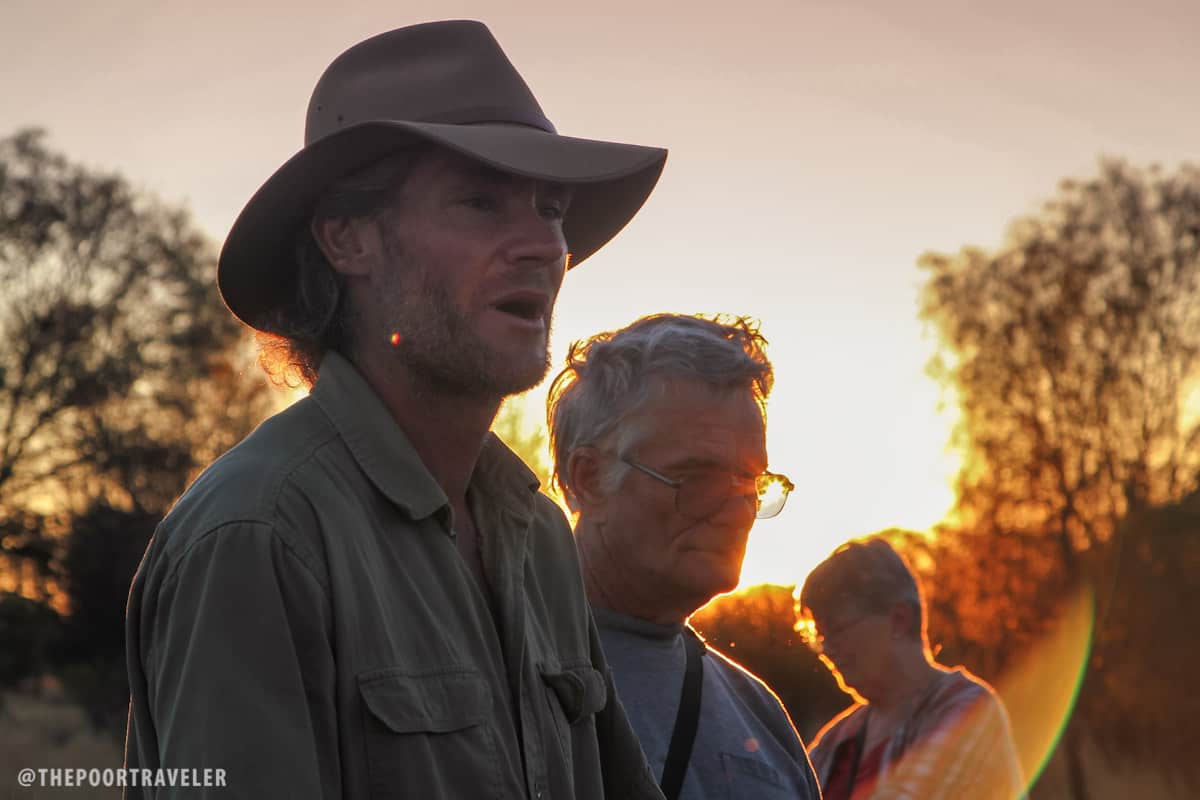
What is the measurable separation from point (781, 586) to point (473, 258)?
236cm

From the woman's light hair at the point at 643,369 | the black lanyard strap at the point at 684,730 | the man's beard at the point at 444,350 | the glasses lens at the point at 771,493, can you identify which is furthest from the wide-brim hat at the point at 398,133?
the black lanyard strap at the point at 684,730

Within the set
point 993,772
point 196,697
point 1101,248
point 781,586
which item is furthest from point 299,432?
point 1101,248

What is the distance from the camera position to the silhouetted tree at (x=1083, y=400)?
76.4 feet

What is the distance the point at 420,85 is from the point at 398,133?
16cm

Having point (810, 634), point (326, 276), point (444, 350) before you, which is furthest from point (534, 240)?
point (810, 634)

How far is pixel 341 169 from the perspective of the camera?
2.58m

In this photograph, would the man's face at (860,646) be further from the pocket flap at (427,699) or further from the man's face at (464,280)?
the pocket flap at (427,699)

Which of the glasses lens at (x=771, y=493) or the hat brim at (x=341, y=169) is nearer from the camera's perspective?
the hat brim at (x=341, y=169)

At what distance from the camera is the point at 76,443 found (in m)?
25.5

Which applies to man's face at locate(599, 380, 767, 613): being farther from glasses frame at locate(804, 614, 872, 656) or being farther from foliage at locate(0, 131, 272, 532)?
foliage at locate(0, 131, 272, 532)

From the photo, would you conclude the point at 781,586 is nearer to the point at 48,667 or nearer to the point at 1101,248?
the point at 1101,248

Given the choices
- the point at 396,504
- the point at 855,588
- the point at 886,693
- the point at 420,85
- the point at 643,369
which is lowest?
the point at 886,693

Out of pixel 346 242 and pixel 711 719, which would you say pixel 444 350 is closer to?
pixel 346 242

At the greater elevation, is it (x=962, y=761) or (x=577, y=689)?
(x=577, y=689)
